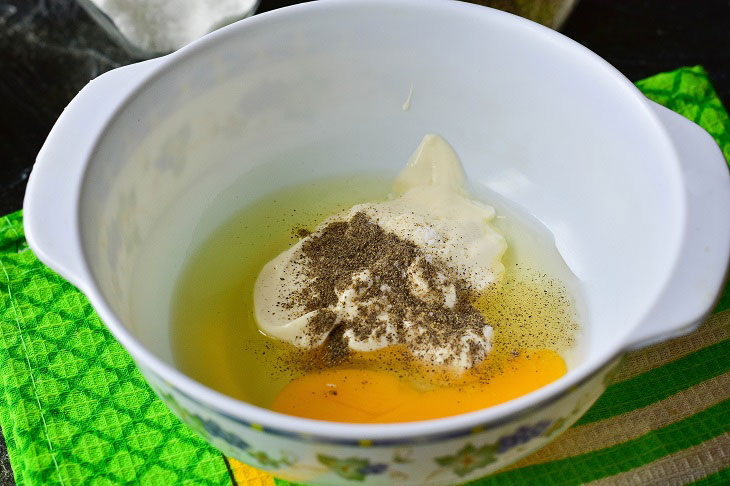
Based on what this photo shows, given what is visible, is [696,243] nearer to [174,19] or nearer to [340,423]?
[340,423]

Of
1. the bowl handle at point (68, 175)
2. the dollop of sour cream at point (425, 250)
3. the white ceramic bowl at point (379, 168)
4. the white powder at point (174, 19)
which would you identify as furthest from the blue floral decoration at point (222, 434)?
the white powder at point (174, 19)

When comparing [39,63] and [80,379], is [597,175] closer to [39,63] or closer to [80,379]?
[80,379]

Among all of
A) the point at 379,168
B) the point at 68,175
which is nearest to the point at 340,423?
the point at 68,175

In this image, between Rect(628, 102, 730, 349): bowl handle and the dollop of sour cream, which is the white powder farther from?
Rect(628, 102, 730, 349): bowl handle

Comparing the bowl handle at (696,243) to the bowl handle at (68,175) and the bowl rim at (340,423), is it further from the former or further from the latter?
the bowl handle at (68,175)

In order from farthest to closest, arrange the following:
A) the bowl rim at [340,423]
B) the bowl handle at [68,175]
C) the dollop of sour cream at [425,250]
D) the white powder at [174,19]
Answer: the white powder at [174,19]
the dollop of sour cream at [425,250]
the bowl handle at [68,175]
the bowl rim at [340,423]

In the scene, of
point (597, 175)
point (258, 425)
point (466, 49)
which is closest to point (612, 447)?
point (597, 175)
